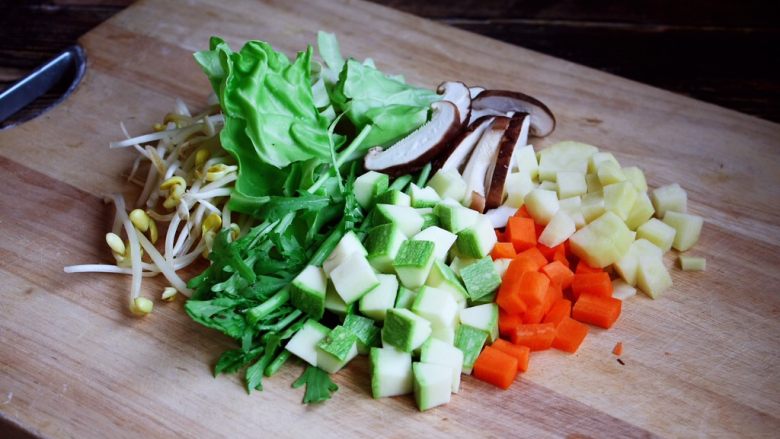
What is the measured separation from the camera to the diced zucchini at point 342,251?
2.78m

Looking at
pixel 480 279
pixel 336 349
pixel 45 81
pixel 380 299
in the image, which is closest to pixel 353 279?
pixel 380 299

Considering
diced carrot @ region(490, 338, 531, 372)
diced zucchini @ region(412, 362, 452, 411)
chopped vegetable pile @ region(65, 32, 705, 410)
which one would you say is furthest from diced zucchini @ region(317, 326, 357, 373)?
diced carrot @ region(490, 338, 531, 372)

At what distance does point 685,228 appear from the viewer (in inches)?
123

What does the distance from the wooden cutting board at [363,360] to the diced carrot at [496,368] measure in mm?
30

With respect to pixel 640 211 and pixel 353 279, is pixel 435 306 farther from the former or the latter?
pixel 640 211

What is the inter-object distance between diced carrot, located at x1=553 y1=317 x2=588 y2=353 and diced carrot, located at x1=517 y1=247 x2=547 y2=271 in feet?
0.76

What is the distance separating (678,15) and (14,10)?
3887 mm

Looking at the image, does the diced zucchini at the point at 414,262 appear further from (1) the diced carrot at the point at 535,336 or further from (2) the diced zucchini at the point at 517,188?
(2) the diced zucchini at the point at 517,188

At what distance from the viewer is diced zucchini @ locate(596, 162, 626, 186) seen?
315 centimetres

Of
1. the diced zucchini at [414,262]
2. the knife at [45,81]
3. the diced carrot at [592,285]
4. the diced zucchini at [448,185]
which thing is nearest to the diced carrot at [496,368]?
the diced zucchini at [414,262]

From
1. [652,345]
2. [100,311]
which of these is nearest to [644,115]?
[652,345]

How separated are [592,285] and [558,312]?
17 centimetres

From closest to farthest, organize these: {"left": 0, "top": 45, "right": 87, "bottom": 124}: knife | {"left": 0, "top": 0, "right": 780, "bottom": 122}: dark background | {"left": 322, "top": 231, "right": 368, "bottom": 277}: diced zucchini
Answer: {"left": 322, "top": 231, "right": 368, "bottom": 277}: diced zucchini → {"left": 0, "top": 45, "right": 87, "bottom": 124}: knife → {"left": 0, "top": 0, "right": 780, "bottom": 122}: dark background

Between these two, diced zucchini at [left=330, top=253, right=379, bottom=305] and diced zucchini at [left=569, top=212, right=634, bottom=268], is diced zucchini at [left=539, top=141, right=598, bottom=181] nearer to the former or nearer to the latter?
diced zucchini at [left=569, top=212, right=634, bottom=268]
